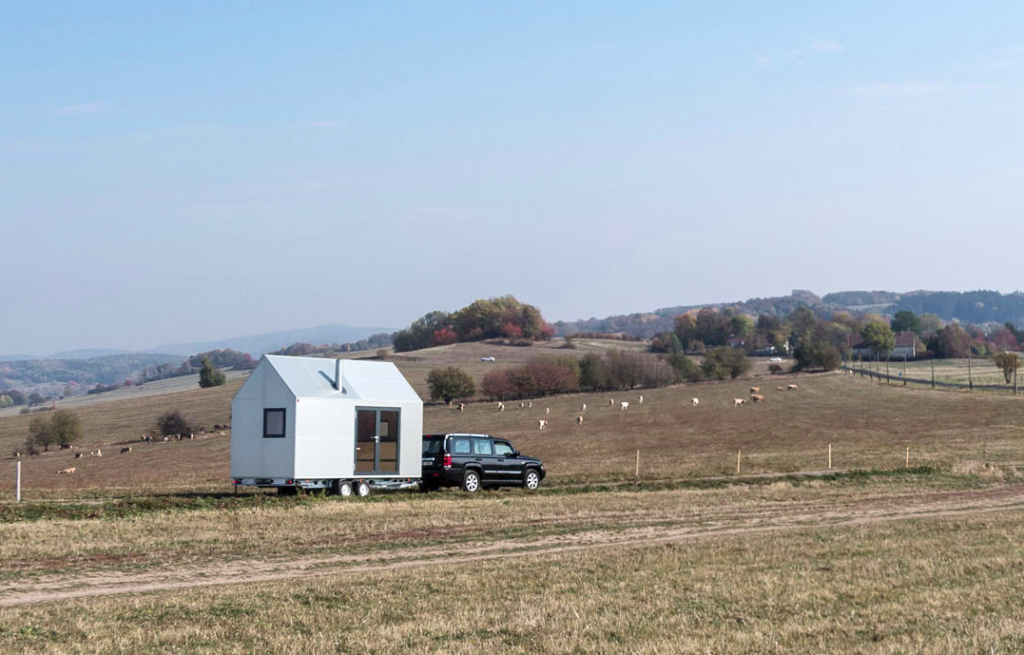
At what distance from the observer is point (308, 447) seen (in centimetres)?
2738

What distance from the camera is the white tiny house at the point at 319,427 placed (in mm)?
27328

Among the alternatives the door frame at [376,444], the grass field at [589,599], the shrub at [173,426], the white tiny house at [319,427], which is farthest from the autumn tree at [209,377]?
the grass field at [589,599]

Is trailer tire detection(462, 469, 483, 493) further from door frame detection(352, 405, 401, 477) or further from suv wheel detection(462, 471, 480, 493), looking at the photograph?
door frame detection(352, 405, 401, 477)

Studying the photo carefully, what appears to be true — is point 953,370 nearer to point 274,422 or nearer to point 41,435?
point 41,435

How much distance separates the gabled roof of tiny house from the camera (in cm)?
2798

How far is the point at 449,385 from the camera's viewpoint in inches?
3605

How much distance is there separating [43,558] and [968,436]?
47.9 metres

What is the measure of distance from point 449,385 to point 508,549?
241ft

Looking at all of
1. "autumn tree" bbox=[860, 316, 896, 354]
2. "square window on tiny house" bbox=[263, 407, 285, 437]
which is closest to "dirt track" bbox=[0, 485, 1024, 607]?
"square window on tiny house" bbox=[263, 407, 285, 437]

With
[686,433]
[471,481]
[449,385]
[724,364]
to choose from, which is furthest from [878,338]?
[471,481]

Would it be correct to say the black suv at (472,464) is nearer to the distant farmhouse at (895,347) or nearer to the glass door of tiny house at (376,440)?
the glass door of tiny house at (376,440)

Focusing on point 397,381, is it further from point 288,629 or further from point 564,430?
point 564,430

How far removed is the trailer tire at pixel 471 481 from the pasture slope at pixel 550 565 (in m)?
1.69

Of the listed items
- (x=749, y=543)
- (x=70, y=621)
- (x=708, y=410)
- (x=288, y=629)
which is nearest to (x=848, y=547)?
(x=749, y=543)
